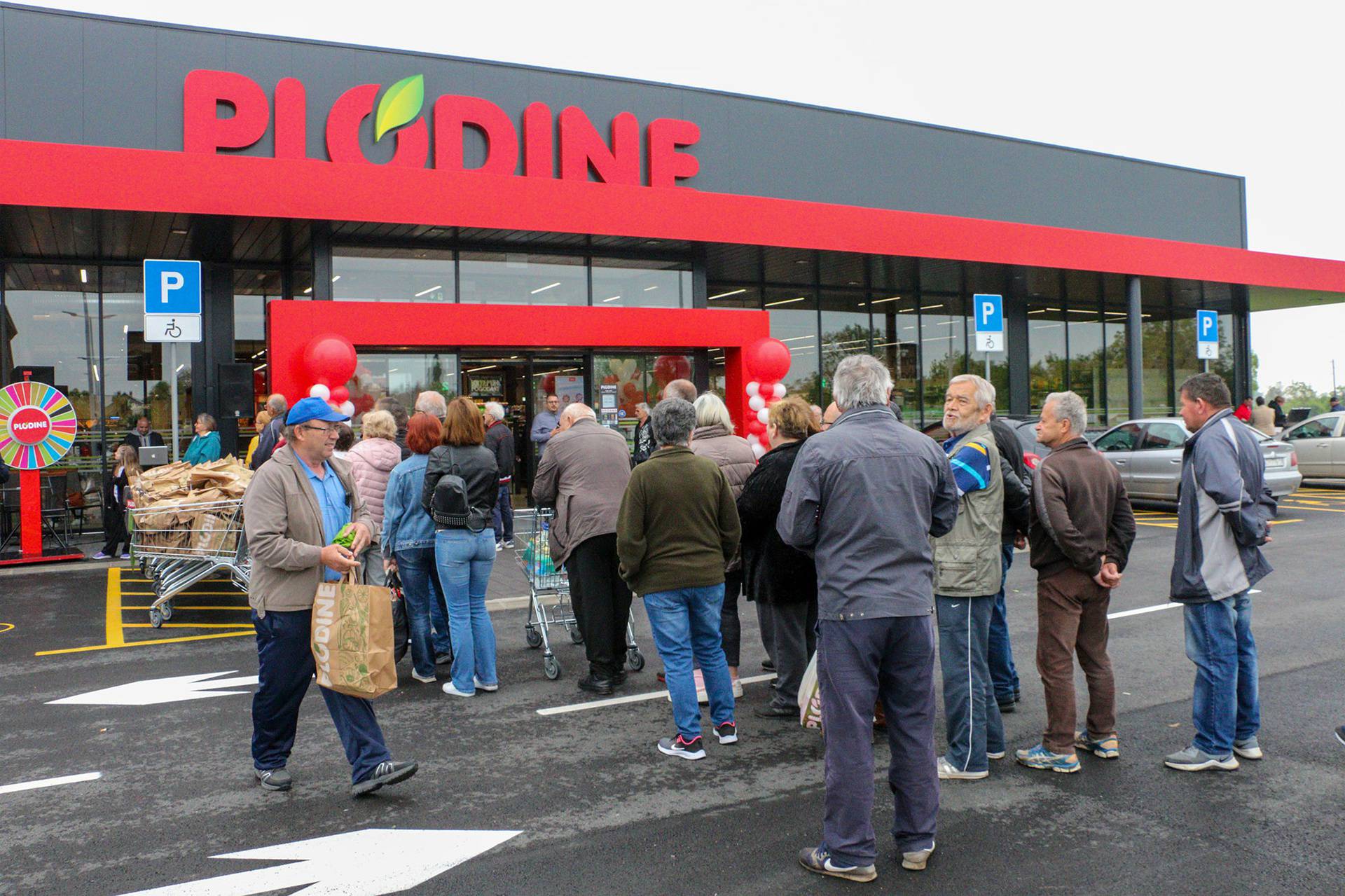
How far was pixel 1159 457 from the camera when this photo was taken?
16641 millimetres

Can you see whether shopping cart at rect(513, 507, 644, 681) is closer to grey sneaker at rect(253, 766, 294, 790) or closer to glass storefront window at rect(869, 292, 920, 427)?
grey sneaker at rect(253, 766, 294, 790)

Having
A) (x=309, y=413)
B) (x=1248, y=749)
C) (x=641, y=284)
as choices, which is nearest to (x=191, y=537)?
(x=309, y=413)

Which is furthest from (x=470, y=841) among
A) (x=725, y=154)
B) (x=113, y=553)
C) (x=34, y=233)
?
(x=725, y=154)

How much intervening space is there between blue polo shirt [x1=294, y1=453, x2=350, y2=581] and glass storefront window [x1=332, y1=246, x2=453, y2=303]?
1086cm

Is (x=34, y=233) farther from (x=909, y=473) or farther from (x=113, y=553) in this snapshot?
(x=909, y=473)

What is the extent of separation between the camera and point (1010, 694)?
617 centimetres

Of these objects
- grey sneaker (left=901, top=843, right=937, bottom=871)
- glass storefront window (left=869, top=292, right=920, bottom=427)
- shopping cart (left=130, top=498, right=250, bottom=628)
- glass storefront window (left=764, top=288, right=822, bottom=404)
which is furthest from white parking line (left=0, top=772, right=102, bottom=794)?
glass storefront window (left=869, top=292, right=920, bottom=427)

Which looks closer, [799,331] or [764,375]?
[764,375]

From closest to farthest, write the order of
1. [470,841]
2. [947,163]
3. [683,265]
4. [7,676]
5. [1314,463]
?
[470,841] → [7,676] → [683,265] → [1314,463] → [947,163]

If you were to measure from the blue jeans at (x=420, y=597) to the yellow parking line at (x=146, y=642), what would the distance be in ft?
8.23

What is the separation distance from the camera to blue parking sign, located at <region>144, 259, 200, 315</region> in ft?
37.7

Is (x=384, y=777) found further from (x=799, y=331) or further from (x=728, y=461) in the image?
(x=799, y=331)

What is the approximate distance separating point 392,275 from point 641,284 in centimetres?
431

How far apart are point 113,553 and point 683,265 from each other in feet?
33.3
